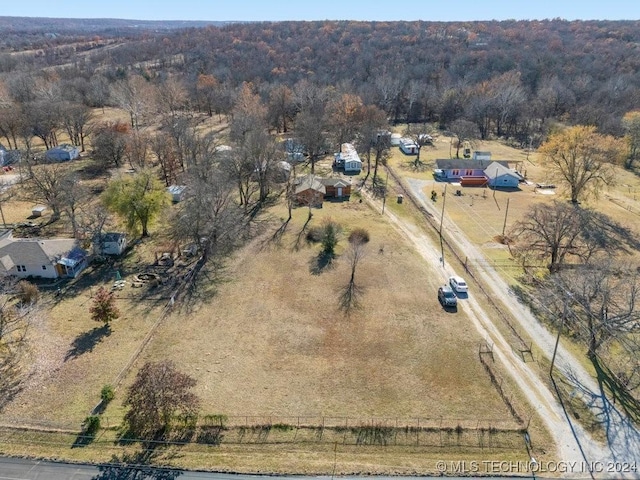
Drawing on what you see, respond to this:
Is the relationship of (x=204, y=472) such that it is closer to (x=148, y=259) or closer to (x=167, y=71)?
(x=148, y=259)

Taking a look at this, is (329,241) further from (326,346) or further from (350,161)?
(350,161)

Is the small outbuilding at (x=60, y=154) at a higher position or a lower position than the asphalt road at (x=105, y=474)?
higher

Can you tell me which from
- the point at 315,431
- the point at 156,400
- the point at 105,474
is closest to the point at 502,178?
the point at 315,431

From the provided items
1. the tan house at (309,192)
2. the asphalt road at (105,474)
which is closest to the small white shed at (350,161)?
the tan house at (309,192)

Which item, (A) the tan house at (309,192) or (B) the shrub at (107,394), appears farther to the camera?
(A) the tan house at (309,192)

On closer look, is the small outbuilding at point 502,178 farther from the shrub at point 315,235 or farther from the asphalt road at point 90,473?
the asphalt road at point 90,473
